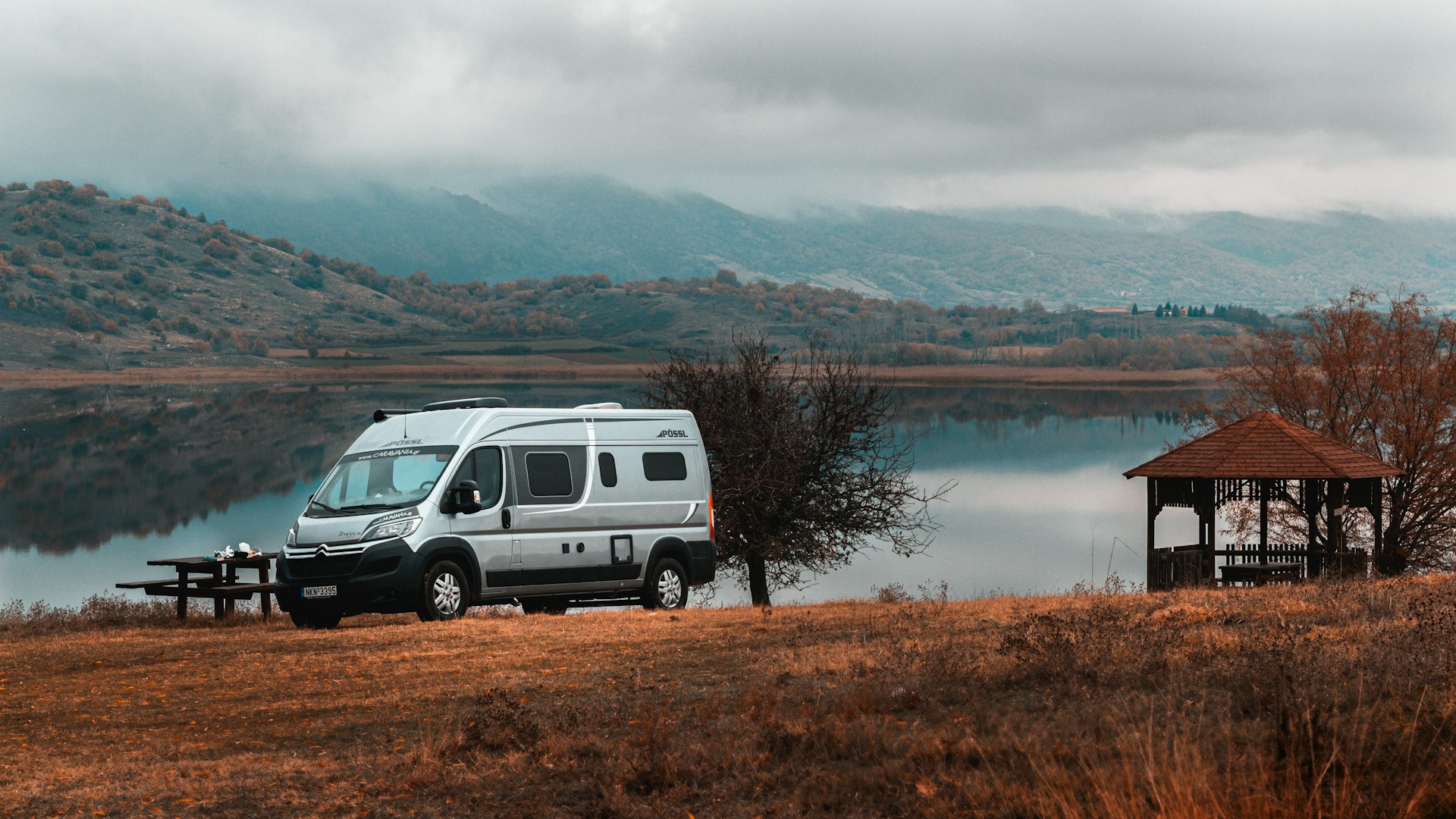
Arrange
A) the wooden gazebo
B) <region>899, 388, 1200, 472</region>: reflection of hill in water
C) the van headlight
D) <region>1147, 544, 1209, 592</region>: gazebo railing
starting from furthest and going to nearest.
→ <region>899, 388, 1200, 472</region>: reflection of hill in water < the wooden gazebo < <region>1147, 544, 1209, 592</region>: gazebo railing < the van headlight

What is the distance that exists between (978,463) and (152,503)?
5367 centimetres

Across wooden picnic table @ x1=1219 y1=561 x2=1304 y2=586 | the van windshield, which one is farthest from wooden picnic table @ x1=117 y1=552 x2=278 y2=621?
wooden picnic table @ x1=1219 y1=561 x2=1304 y2=586

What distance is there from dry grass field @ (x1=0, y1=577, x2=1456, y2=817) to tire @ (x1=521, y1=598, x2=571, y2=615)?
4.73m

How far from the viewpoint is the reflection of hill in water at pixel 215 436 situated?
70312 millimetres

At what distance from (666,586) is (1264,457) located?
38.4 ft

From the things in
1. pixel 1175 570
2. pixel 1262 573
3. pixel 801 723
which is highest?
pixel 801 723

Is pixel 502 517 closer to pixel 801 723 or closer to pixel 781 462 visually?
pixel 801 723

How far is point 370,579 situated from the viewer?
624 inches

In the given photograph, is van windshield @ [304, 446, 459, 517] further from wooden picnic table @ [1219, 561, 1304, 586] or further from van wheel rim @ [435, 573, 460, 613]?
wooden picnic table @ [1219, 561, 1304, 586]

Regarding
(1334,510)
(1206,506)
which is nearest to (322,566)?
(1206,506)

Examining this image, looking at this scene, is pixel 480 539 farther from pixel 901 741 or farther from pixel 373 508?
pixel 901 741

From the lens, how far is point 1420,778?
6172mm

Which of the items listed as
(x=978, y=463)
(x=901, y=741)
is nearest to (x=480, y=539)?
(x=901, y=741)

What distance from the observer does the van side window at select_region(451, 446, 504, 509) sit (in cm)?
1673
